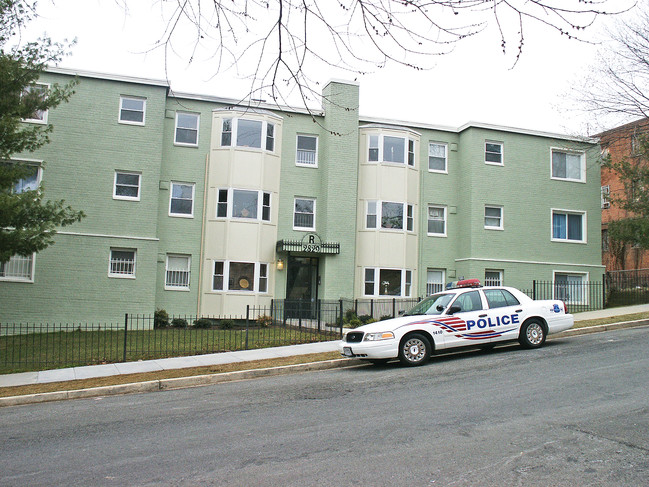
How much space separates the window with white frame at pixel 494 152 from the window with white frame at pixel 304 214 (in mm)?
8660

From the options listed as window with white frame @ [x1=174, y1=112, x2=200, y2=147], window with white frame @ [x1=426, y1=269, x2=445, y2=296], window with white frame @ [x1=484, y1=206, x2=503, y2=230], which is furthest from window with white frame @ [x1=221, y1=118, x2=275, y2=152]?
window with white frame @ [x1=484, y1=206, x2=503, y2=230]

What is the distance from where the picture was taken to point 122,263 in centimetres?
2247

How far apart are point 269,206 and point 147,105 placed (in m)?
6.31

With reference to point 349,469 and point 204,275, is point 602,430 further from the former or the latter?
point 204,275

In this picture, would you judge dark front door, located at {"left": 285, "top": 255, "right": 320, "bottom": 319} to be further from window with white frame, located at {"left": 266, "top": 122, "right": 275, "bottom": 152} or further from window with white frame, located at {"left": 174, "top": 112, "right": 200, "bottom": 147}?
window with white frame, located at {"left": 174, "top": 112, "right": 200, "bottom": 147}

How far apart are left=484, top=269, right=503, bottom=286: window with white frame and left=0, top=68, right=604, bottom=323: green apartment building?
0.14 metres

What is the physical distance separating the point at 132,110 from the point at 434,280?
49.3 ft

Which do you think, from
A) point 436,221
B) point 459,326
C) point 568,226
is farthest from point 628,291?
point 459,326

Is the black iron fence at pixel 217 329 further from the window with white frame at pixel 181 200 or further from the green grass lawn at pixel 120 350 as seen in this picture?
the window with white frame at pixel 181 200

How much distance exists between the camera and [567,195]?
28797 millimetres

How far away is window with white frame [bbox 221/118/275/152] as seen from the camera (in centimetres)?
2467

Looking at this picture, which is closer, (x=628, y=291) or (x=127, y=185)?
(x=127, y=185)

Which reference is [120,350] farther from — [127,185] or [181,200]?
[181,200]

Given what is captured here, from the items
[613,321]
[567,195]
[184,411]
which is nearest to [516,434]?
[184,411]
